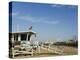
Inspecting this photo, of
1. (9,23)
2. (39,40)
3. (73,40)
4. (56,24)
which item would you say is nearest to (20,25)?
(9,23)

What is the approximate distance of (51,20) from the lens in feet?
7.79

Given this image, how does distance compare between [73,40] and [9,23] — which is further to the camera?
[73,40]

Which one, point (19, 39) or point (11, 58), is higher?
point (19, 39)

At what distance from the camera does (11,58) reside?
2211 mm

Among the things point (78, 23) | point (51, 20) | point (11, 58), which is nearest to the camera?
point (11, 58)

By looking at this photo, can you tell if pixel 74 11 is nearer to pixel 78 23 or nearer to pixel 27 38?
pixel 78 23

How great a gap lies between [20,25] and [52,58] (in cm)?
57

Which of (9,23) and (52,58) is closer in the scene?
(9,23)

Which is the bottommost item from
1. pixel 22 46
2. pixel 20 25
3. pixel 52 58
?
pixel 52 58

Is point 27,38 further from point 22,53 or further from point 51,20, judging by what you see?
point 51,20

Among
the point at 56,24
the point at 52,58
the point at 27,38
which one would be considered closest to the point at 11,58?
the point at 27,38

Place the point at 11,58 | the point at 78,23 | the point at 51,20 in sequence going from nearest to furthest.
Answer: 1. the point at 11,58
2. the point at 51,20
3. the point at 78,23

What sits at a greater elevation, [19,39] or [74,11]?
[74,11]

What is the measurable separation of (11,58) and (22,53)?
0.14 m
